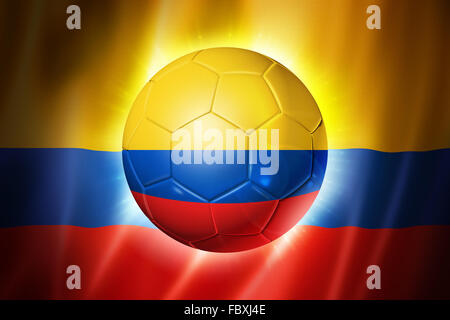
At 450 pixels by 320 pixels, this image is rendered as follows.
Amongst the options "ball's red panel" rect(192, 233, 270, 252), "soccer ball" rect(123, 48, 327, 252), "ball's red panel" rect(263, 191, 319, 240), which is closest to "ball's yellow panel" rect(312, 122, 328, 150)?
"soccer ball" rect(123, 48, 327, 252)

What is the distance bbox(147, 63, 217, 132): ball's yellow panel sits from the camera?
0.85 metres

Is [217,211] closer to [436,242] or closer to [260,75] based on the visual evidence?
[260,75]

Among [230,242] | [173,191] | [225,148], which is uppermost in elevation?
[225,148]

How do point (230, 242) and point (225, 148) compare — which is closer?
point (225, 148)

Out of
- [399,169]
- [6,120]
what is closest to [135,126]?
[6,120]

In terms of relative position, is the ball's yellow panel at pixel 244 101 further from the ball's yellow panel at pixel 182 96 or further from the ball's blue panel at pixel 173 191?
the ball's blue panel at pixel 173 191

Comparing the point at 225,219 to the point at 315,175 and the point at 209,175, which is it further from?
the point at 315,175

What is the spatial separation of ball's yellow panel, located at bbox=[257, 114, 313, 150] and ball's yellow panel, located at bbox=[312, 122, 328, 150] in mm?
27

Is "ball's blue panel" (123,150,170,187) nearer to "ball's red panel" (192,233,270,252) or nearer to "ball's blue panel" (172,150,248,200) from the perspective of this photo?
"ball's blue panel" (172,150,248,200)

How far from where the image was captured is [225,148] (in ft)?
2.68

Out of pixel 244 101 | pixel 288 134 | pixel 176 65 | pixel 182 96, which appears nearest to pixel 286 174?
pixel 288 134

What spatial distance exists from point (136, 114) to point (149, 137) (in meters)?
0.12

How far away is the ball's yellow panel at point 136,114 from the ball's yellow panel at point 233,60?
0.18 m

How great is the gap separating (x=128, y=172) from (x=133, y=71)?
18.5 inches
